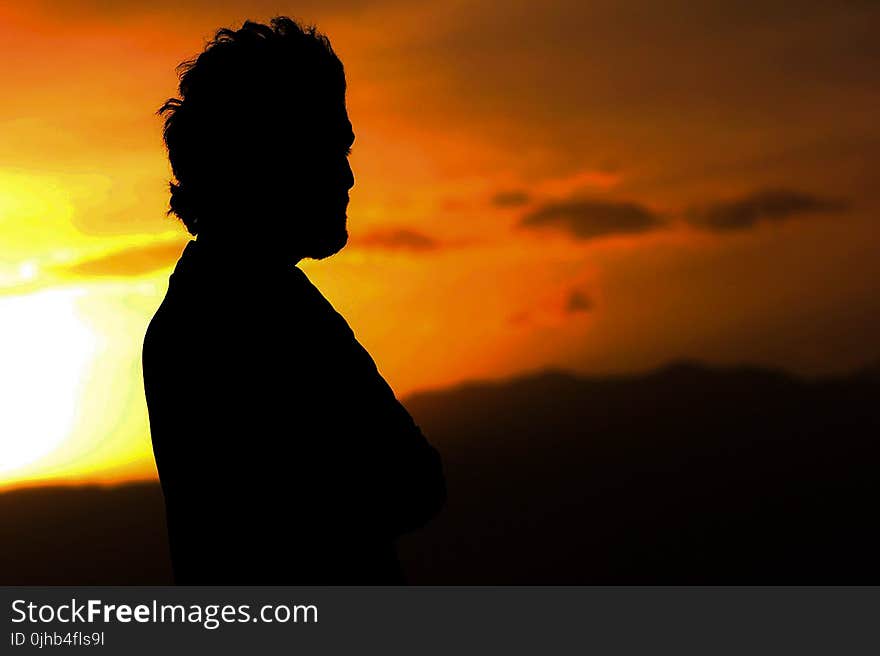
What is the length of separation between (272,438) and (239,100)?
1.05m

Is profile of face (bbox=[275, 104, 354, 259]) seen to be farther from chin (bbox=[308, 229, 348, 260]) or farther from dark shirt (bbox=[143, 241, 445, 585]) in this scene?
dark shirt (bbox=[143, 241, 445, 585])

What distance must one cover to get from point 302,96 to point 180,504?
1252 mm

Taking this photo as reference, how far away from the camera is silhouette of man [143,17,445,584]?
3150 mm

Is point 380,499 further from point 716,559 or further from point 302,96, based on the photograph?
point 716,559

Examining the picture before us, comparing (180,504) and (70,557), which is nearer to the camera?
(180,504)

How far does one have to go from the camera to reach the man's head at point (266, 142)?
11.1 feet

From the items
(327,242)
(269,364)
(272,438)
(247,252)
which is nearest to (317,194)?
(327,242)

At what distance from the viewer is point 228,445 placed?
316 centimetres

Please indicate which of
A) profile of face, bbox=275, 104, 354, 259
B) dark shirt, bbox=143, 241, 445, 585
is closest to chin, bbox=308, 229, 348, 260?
profile of face, bbox=275, 104, 354, 259

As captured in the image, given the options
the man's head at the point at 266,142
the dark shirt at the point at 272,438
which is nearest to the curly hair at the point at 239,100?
the man's head at the point at 266,142

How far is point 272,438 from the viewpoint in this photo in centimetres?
313

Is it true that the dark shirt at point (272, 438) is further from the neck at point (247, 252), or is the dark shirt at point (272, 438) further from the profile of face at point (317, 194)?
the profile of face at point (317, 194)

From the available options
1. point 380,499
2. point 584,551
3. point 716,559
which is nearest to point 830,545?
point 716,559

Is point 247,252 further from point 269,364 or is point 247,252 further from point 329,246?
point 269,364
